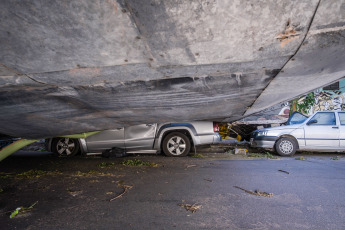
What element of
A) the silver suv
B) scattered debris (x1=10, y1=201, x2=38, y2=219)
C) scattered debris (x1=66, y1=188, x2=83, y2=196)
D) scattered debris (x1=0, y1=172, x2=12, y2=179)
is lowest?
scattered debris (x1=10, y1=201, x2=38, y2=219)

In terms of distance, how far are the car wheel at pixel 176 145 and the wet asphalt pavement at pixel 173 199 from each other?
2061mm

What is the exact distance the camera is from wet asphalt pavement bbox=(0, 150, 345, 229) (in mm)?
2162

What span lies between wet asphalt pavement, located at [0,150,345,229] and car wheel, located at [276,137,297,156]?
8.45 ft

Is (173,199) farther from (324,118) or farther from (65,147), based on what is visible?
(324,118)

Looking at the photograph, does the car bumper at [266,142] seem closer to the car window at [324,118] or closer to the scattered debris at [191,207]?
the car window at [324,118]

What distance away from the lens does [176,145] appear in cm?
656

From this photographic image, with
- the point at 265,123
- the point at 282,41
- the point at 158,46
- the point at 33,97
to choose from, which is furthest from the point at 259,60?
the point at 265,123

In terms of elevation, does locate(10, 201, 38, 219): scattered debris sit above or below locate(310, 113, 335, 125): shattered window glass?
below

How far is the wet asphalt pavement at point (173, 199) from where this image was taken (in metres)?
2.16

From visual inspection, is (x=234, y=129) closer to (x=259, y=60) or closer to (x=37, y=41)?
(x=259, y=60)

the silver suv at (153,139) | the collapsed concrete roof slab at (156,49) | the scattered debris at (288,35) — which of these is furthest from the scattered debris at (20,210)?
the silver suv at (153,139)

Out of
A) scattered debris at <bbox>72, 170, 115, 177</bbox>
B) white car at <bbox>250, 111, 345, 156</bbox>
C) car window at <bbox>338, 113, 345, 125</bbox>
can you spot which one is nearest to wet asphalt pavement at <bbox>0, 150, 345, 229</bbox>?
scattered debris at <bbox>72, 170, 115, 177</bbox>

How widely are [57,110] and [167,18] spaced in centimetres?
245

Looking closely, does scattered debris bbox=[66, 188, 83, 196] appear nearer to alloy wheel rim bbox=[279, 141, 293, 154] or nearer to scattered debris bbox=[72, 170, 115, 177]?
scattered debris bbox=[72, 170, 115, 177]
